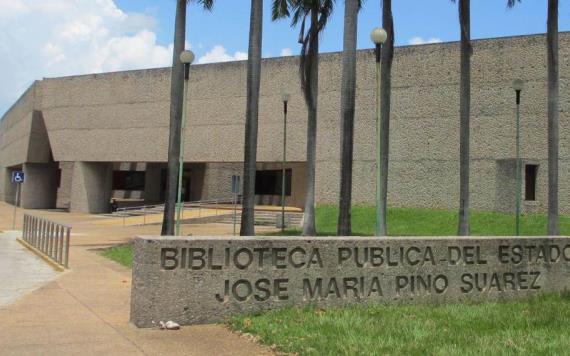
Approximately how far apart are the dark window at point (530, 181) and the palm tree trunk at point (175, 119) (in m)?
18.3

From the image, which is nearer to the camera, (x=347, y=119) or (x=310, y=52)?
(x=347, y=119)

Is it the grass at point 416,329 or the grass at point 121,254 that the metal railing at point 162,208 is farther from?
the grass at point 416,329

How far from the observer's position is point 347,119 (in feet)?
56.7

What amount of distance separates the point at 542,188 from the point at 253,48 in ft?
60.4

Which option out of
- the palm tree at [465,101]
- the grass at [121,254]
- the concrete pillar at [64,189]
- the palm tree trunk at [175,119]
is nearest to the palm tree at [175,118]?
the palm tree trunk at [175,119]

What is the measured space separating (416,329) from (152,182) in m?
50.4

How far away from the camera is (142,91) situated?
141 ft

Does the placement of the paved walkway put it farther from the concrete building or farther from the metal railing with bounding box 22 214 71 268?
the concrete building

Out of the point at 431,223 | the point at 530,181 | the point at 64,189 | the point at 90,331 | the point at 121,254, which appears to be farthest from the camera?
the point at 64,189

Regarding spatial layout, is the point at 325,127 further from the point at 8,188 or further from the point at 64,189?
the point at 8,188

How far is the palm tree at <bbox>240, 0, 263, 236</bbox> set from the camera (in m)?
16.4

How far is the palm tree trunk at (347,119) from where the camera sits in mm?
17141

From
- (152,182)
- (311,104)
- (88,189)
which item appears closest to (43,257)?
(311,104)

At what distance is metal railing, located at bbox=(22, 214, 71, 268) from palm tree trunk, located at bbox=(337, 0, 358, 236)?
24.7ft
